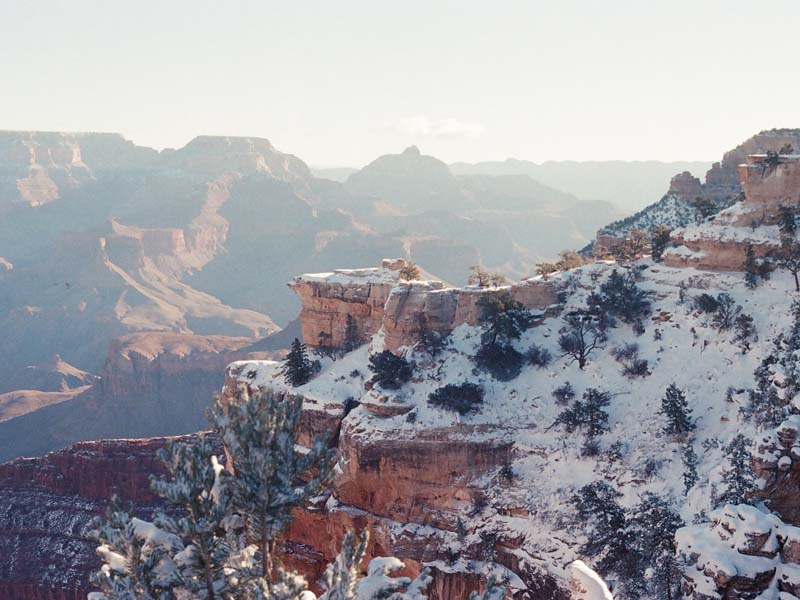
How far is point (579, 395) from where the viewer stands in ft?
124

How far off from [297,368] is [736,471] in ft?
85.9

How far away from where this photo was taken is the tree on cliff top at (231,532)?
48.6ft

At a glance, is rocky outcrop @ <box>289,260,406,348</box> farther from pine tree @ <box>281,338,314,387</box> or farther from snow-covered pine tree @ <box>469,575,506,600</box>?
snow-covered pine tree @ <box>469,575,506,600</box>

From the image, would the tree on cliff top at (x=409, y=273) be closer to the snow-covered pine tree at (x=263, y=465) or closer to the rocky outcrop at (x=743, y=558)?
the snow-covered pine tree at (x=263, y=465)

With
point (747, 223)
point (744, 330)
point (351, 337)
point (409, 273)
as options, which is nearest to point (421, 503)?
point (351, 337)

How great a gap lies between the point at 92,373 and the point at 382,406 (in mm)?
117474

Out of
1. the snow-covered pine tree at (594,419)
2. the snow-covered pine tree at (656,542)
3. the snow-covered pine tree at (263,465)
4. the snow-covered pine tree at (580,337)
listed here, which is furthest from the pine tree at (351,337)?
the snow-covered pine tree at (263,465)

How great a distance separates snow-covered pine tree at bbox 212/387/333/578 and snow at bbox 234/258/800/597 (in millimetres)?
17773

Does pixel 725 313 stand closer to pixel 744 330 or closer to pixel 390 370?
pixel 744 330

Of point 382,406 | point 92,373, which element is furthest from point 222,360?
point 382,406

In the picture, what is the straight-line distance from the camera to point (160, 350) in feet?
396

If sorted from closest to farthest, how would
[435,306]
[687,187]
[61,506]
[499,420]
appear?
[499,420], [435,306], [61,506], [687,187]

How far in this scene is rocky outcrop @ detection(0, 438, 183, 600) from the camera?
51.1 m

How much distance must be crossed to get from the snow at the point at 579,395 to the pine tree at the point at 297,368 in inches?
72.3
